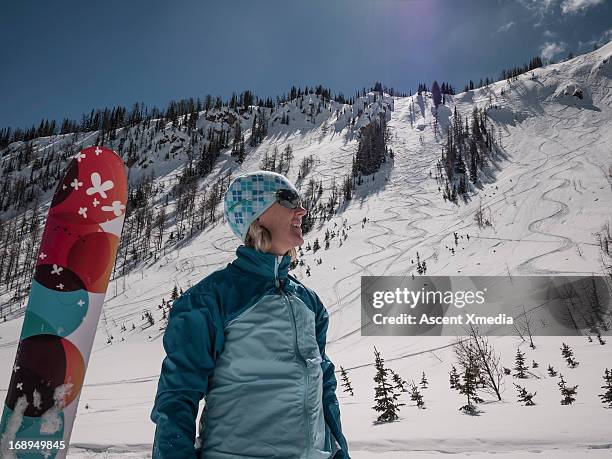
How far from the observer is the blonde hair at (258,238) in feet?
5.55

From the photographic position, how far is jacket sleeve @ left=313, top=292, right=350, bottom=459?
5.65 ft

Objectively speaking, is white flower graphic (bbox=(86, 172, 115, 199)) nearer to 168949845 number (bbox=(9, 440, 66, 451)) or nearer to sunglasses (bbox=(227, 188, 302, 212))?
168949845 number (bbox=(9, 440, 66, 451))

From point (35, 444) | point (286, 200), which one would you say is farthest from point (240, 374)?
point (35, 444)

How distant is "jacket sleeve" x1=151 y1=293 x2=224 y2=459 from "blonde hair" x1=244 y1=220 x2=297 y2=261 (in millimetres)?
400

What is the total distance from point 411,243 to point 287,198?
2361 centimetres

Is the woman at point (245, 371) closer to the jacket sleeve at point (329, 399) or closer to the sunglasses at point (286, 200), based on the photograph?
the jacket sleeve at point (329, 399)

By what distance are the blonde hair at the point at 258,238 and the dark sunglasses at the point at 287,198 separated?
0.18m

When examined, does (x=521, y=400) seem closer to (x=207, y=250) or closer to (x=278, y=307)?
(x=278, y=307)

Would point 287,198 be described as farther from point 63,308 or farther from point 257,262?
point 63,308

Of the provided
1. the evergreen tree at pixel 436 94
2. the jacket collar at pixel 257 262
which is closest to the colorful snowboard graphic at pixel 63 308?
the jacket collar at pixel 257 262

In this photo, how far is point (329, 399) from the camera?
1797 millimetres

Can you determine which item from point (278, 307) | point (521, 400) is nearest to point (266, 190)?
point (278, 307)

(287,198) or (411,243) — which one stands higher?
(411,243)

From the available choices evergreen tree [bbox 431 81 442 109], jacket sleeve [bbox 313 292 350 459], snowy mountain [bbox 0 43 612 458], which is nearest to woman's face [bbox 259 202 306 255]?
jacket sleeve [bbox 313 292 350 459]
